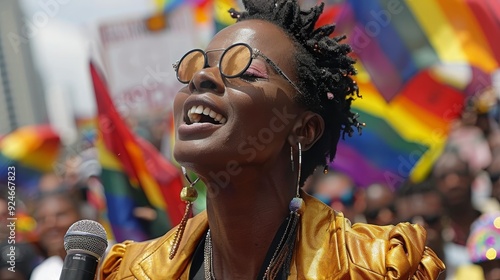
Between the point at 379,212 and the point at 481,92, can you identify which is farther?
the point at 481,92

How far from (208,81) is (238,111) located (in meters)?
0.13

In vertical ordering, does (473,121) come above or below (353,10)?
below

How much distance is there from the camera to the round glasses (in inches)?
101

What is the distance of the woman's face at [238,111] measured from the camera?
2.50 metres

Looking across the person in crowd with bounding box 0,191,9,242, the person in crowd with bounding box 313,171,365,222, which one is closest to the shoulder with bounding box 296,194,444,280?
the person in crowd with bounding box 313,171,365,222

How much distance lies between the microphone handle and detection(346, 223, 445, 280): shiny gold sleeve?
0.81 meters

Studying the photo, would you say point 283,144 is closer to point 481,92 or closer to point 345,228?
point 345,228

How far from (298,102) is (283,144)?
14 centimetres

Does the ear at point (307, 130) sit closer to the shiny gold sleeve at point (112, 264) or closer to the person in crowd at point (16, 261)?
the shiny gold sleeve at point (112, 264)

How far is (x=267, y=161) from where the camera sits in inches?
104

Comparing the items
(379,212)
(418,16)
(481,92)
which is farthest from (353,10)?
(379,212)

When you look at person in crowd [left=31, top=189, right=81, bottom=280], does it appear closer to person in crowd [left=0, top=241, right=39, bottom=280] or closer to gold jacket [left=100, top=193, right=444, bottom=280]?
person in crowd [left=0, top=241, right=39, bottom=280]

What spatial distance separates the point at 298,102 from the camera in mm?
2689

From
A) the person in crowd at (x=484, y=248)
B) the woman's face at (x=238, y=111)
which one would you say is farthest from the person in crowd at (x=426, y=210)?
the woman's face at (x=238, y=111)
